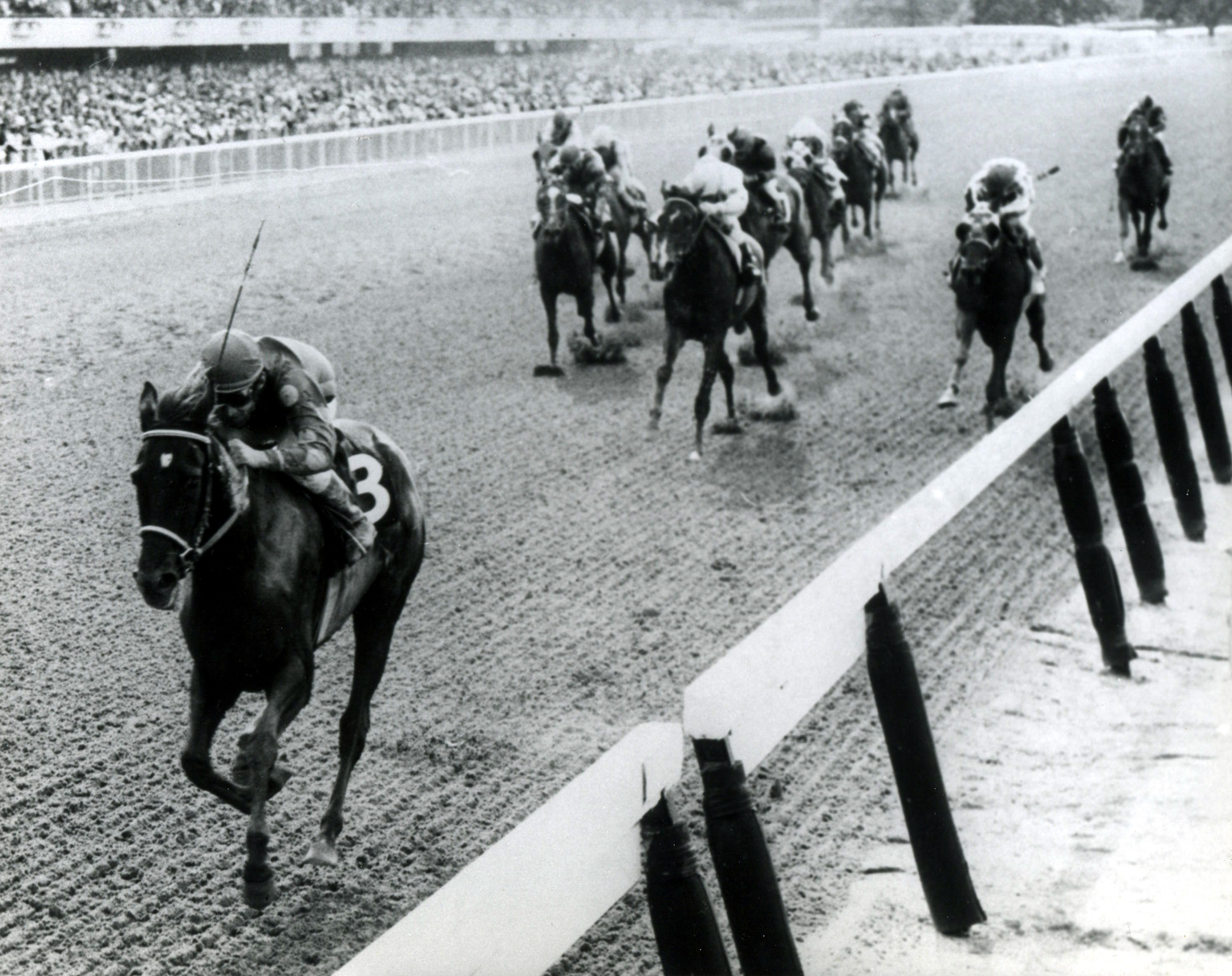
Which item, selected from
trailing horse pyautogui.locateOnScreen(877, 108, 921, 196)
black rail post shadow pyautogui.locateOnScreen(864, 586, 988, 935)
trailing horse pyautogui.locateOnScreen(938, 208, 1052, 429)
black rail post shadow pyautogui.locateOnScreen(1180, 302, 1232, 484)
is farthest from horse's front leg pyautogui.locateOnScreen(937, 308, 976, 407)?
black rail post shadow pyautogui.locateOnScreen(864, 586, 988, 935)

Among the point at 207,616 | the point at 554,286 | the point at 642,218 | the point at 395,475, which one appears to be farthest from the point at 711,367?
the point at 207,616

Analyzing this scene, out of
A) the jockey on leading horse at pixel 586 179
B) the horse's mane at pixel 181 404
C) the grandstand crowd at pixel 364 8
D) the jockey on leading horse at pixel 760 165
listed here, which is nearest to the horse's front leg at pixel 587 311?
the jockey on leading horse at pixel 586 179

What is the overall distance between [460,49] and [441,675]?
1.39 m

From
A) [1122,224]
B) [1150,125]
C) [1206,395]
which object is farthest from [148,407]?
[1122,224]

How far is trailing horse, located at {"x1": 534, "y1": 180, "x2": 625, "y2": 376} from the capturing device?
557 cm

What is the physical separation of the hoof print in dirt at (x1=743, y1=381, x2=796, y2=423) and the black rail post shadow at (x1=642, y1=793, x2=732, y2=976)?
4.47m

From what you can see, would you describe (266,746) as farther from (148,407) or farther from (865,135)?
(865,135)

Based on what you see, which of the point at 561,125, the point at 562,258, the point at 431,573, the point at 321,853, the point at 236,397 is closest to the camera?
the point at 236,397

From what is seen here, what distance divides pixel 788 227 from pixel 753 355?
1072 millimetres

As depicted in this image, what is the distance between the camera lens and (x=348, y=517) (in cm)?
237

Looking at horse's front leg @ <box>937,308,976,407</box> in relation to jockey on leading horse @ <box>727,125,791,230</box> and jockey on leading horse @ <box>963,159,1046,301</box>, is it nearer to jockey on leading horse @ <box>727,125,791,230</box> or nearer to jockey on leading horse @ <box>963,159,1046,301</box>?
jockey on leading horse @ <box>963,159,1046,301</box>

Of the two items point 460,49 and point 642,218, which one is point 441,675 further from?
point 642,218

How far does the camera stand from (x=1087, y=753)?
A: 3682mm

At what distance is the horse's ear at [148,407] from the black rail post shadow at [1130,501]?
3.38 metres
